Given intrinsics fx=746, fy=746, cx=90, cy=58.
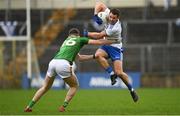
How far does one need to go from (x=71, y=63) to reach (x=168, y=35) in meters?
20.7

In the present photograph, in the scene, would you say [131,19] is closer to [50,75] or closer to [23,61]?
[23,61]

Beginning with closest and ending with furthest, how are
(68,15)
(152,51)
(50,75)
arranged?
(50,75) → (152,51) → (68,15)

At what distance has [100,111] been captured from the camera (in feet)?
57.4

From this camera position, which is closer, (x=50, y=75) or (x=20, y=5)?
(x=50, y=75)

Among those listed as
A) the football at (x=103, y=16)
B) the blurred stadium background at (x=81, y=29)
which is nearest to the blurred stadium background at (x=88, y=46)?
the blurred stadium background at (x=81, y=29)

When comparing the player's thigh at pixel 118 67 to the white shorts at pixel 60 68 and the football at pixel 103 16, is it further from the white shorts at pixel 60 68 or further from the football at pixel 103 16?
the white shorts at pixel 60 68

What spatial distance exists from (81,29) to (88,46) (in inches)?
71.9

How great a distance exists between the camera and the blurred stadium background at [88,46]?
3559 centimetres

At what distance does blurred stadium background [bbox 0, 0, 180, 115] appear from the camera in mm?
35594

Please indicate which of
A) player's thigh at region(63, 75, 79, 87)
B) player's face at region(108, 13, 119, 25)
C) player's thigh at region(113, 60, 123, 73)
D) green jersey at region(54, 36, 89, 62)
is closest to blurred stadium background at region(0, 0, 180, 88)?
player's thigh at region(113, 60, 123, 73)

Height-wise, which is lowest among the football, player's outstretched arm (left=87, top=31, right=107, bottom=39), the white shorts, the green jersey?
the white shorts

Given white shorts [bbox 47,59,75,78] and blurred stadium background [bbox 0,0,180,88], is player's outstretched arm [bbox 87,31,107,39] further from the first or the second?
blurred stadium background [bbox 0,0,180,88]

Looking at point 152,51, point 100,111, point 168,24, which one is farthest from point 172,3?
point 100,111

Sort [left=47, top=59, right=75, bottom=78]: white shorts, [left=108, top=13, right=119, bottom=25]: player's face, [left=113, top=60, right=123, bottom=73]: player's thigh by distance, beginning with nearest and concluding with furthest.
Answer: [left=47, top=59, right=75, bottom=78]: white shorts
[left=108, top=13, right=119, bottom=25]: player's face
[left=113, top=60, right=123, bottom=73]: player's thigh
